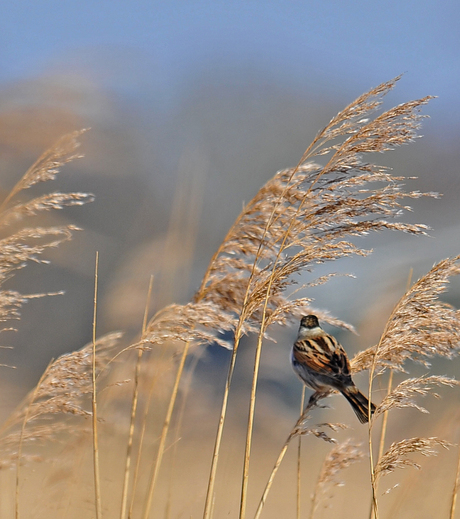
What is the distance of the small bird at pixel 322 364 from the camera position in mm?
2643

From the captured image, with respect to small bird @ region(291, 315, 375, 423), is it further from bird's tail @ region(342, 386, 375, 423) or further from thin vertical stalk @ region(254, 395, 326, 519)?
thin vertical stalk @ region(254, 395, 326, 519)

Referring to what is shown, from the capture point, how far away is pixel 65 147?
2719 mm

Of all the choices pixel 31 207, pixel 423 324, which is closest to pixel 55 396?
pixel 31 207

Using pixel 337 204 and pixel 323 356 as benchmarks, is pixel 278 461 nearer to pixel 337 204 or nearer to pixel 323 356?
pixel 323 356

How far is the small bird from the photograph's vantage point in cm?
264

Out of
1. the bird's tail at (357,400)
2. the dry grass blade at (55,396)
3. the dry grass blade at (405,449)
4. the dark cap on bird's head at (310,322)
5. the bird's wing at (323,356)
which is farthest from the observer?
the dark cap on bird's head at (310,322)

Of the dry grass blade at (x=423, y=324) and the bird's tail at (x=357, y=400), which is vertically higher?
the dry grass blade at (x=423, y=324)

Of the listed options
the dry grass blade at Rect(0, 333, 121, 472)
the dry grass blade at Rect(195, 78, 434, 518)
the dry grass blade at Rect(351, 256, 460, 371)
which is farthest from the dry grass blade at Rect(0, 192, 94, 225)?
the dry grass blade at Rect(351, 256, 460, 371)

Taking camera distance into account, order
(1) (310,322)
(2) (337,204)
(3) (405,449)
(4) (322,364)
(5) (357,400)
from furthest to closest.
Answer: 1. (1) (310,322)
2. (4) (322,364)
3. (5) (357,400)
4. (2) (337,204)
5. (3) (405,449)

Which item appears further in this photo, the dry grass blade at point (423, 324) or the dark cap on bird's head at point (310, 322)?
the dark cap on bird's head at point (310, 322)

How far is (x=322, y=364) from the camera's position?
9.50ft

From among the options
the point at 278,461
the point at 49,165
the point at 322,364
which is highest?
the point at 49,165

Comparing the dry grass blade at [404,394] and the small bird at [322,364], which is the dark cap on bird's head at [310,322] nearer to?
the small bird at [322,364]

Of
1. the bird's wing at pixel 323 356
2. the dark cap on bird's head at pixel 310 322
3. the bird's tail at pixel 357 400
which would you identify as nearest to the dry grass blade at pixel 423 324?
the bird's tail at pixel 357 400
